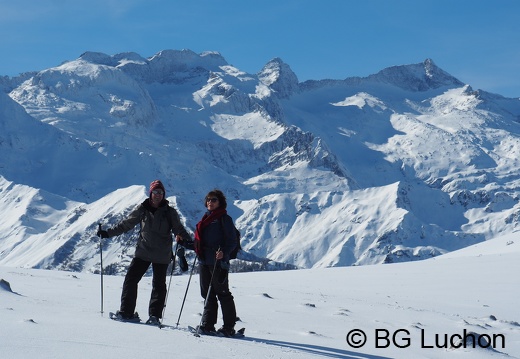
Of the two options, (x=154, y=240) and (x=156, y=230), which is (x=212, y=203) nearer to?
(x=156, y=230)

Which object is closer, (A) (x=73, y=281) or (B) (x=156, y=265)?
(B) (x=156, y=265)

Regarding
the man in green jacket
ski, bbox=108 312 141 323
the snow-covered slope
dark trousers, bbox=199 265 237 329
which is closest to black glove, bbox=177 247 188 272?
the man in green jacket

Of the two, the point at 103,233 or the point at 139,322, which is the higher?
the point at 103,233

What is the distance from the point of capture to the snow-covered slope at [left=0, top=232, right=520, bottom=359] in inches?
444

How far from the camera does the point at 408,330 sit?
16188 millimetres

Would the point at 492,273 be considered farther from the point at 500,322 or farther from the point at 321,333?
the point at 321,333

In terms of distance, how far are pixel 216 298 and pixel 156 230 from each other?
1.55 meters

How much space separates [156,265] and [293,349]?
3.14 metres

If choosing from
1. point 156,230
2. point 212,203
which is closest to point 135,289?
point 156,230

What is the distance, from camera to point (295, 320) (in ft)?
53.2

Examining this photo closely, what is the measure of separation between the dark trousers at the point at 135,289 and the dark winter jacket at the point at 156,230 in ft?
0.55

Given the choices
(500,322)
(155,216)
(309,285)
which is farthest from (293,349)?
(309,285)

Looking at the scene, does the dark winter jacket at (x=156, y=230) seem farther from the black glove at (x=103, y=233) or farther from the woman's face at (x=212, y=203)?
the woman's face at (x=212, y=203)

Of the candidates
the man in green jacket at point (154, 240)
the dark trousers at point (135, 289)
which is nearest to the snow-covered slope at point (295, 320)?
the dark trousers at point (135, 289)
